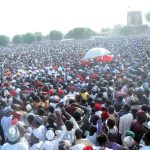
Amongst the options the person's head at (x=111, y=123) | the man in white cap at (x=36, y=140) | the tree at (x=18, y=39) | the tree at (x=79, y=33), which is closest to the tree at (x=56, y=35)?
the tree at (x=79, y=33)

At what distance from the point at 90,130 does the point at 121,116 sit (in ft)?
3.55

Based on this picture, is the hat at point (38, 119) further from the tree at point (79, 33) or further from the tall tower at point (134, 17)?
the tall tower at point (134, 17)

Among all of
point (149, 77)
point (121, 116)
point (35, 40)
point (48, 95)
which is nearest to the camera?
point (121, 116)

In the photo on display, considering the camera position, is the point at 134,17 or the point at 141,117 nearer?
the point at 141,117

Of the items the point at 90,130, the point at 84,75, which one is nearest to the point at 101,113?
the point at 90,130

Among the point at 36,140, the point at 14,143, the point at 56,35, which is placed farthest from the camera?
the point at 56,35

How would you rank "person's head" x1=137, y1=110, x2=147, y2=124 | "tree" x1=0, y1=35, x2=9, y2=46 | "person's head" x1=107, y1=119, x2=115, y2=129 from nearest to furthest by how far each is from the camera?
1. "person's head" x1=107, y1=119, x2=115, y2=129
2. "person's head" x1=137, y1=110, x2=147, y2=124
3. "tree" x1=0, y1=35, x2=9, y2=46

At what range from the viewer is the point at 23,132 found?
6902mm

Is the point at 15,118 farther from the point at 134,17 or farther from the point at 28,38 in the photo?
the point at 134,17

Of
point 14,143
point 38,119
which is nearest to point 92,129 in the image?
point 38,119

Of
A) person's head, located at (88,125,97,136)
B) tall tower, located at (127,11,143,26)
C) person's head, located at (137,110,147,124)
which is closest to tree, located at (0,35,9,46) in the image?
tall tower, located at (127,11,143,26)

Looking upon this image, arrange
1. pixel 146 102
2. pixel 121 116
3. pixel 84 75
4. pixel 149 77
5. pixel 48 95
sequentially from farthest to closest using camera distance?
pixel 84 75
pixel 149 77
pixel 48 95
pixel 146 102
pixel 121 116

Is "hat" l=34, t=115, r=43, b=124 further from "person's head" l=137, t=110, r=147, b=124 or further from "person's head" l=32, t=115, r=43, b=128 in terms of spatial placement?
"person's head" l=137, t=110, r=147, b=124

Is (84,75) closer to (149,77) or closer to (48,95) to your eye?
(149,77)
